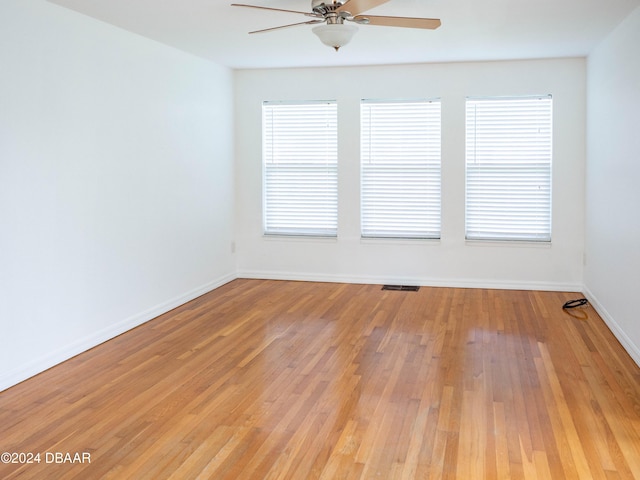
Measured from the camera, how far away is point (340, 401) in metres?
3.47

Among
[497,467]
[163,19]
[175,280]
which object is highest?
[163,19]

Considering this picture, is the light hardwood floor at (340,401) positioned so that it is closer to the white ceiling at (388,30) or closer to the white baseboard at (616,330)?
the white baseboard at (616,330)

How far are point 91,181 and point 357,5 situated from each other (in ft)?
7.65

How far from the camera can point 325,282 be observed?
23.3 ft

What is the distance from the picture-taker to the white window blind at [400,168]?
678 centimetres

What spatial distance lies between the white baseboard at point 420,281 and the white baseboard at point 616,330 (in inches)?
16.6

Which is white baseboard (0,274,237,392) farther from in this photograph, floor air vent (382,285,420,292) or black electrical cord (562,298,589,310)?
black electrical cord (562,298,589,310)

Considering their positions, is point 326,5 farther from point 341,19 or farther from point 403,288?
point 403,288

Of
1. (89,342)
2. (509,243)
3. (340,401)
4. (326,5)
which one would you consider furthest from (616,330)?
(89,342)

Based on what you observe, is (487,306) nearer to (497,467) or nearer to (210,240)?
(210,240)

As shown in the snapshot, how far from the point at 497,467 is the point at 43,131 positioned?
10.9ft

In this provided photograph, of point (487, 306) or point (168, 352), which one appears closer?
point (168, 352)

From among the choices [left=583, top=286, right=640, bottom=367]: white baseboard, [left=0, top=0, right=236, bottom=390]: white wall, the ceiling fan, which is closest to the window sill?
[left=583, top=286, right=640, bottom=367]: white baseboard

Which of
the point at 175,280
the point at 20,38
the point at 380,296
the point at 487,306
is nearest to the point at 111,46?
the point at 20,38
